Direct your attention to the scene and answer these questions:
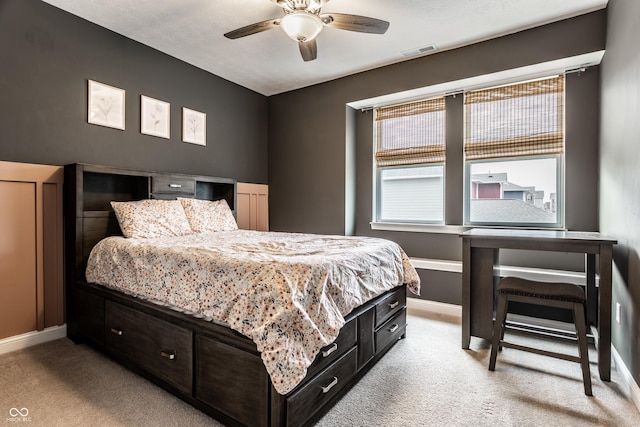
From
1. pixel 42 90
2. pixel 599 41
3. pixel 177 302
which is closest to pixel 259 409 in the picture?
pixel 177 302

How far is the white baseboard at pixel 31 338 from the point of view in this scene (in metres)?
2.41

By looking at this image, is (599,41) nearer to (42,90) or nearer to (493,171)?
(493,171)

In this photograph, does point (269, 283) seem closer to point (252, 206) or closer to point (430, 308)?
point (430, 308)

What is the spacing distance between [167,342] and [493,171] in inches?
132

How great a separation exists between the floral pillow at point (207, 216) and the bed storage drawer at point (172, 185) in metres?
0.13

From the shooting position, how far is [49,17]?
2625mm

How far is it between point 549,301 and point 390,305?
1.02 m

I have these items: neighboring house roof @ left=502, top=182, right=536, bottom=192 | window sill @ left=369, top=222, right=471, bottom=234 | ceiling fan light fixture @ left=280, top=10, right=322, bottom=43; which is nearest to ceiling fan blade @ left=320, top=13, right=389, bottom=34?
ceiling fan light fixture @ left=280, top=10, right=322, bottom=43

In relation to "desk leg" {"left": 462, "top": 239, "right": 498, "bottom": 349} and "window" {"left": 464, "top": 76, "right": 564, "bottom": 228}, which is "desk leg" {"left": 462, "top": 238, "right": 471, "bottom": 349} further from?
"window" {"left": 464, "top": 76, "right": 564, "bottom": 228}

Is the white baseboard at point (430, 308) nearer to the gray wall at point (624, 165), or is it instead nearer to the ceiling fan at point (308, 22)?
the gray wall at point (624, 165)

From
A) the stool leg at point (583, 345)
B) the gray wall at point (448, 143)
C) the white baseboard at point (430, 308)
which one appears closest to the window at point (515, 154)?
the gray wall at point (448, 143)

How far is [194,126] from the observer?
12.4 feet

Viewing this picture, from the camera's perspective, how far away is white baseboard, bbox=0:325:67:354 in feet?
7.89

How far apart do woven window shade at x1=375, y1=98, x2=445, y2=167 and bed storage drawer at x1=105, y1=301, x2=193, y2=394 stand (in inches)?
122
